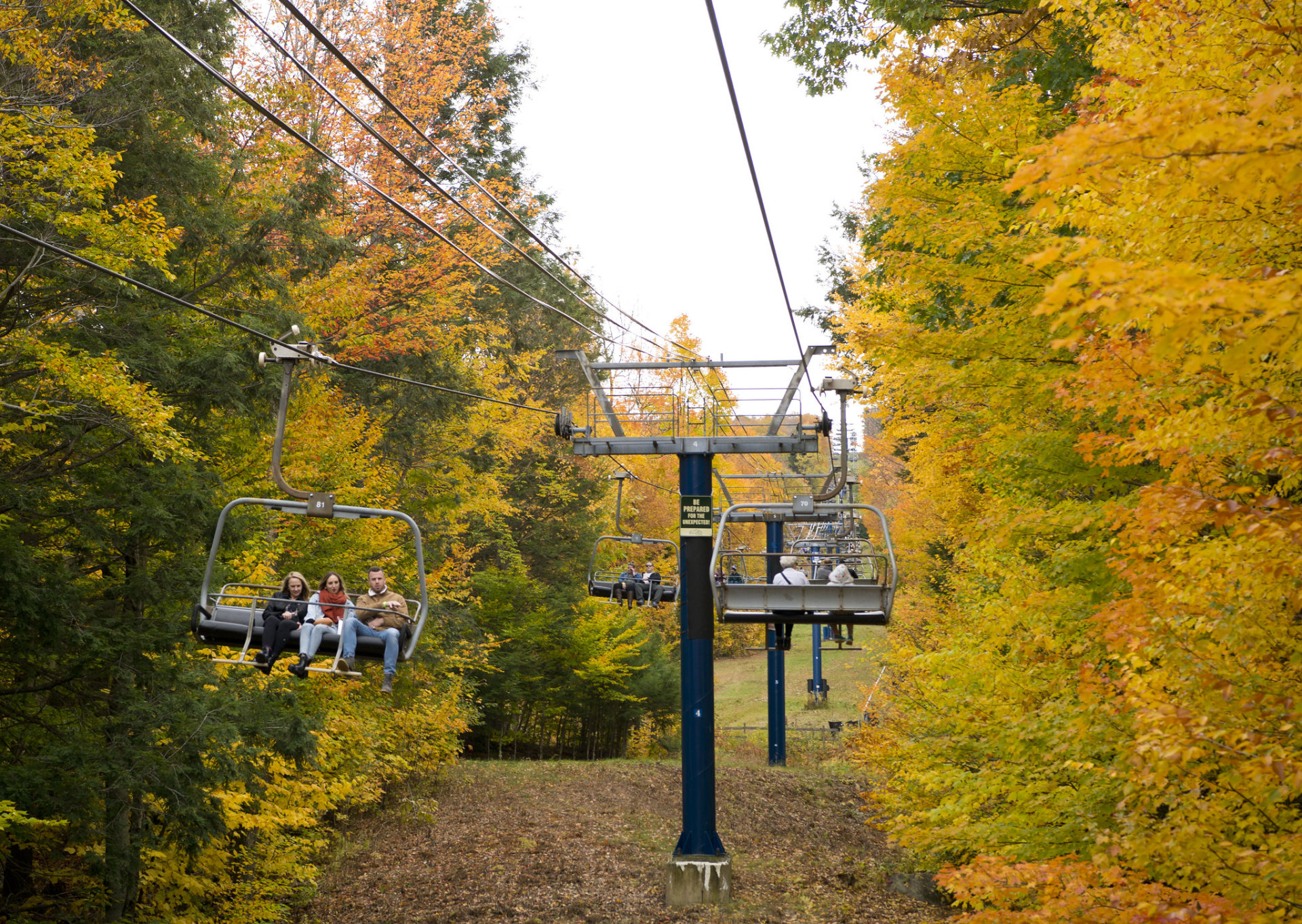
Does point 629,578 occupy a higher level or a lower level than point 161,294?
lower

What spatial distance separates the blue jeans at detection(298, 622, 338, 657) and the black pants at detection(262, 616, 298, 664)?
0.11 metres

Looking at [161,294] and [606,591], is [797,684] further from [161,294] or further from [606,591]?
[161,294]

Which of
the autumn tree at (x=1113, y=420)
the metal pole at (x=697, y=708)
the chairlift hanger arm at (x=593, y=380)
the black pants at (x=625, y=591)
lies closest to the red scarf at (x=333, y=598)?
the chairlift hanger arm at (x=593, y=380)

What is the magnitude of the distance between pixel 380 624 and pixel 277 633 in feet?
3.38

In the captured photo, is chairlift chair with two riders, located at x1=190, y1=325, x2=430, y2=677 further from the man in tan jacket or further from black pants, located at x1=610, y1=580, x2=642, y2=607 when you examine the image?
black pants, located at x1=610, y1=580, x2=642, y2=607

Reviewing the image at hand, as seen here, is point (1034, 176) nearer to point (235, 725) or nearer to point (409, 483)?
point (235, 725)

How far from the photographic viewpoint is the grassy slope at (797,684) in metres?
39.1

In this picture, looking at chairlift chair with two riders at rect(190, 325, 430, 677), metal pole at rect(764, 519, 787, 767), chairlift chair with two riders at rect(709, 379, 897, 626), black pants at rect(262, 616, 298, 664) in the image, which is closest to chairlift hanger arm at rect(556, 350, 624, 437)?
chairlift chair with two riders at rect(709, 379, 897, 626)

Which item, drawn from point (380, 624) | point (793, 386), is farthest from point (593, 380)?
point (380, 624)

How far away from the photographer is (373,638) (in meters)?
9.18

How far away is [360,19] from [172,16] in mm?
7973

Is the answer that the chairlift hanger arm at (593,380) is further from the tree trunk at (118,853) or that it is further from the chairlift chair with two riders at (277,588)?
the tree trunk at (118,853)

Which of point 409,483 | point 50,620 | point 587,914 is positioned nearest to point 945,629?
point 587,914

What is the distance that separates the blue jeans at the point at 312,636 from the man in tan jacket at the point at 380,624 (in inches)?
10.5
